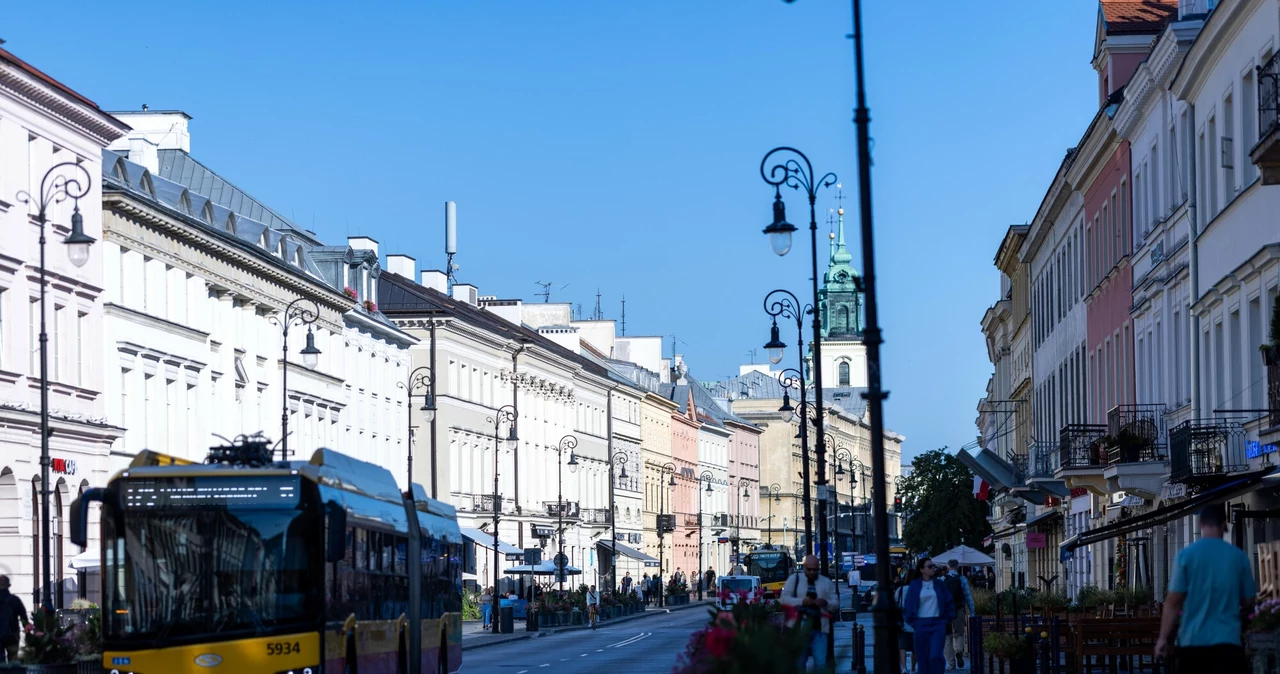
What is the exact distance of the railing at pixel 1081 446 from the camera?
38.9 metres

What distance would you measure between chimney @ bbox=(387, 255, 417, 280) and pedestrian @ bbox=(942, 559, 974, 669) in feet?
199

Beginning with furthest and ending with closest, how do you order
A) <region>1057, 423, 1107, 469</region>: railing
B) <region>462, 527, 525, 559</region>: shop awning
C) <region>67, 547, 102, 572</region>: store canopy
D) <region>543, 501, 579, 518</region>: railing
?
<region>543, 501, 579, 518</region>: railing
<region>462, 527, 525, 559</region>: shop awning
<region>67, 547, 102, 572</region>: store canopy
<region>1057, 423, 1107, 469</region>: railing

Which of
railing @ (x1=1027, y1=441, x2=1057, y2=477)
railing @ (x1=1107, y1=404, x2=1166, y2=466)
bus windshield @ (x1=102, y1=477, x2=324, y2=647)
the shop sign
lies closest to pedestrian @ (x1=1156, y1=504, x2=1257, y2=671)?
bus windshield @ (x1=102, y1=477, x2=324, y2=647)

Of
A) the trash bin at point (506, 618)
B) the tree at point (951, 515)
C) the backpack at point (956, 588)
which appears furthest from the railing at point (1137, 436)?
the tree at point (951, 515)

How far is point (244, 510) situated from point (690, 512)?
12462 cm

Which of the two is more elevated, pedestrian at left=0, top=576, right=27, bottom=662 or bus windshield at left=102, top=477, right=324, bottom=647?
bus windshield at left=102, top=477, right=324, bottom=647

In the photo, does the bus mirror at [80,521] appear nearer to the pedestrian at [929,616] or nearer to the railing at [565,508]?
the pedestrian at [929,616]

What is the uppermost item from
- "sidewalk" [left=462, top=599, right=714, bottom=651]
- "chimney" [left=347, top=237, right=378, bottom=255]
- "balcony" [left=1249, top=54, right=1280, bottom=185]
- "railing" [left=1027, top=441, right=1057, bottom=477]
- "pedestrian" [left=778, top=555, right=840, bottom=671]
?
"chimney" [left=347, top=237, right=378, bottom=255]

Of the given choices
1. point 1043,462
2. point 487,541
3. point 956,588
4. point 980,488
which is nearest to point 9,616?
point 956,588

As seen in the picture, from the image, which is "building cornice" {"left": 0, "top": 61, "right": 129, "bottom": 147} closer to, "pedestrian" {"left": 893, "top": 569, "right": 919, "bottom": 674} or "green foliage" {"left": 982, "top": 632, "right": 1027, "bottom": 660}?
"pedestrian" {"left": 893, "top": 569, "right": 919, "bottom": 674}

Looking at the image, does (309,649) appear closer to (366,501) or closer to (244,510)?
(244,510)

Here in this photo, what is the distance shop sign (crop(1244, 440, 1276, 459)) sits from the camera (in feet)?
85.6

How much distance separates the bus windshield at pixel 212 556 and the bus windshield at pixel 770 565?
→ 73.0m

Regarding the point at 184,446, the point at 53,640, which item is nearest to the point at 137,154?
the point at 184,446
